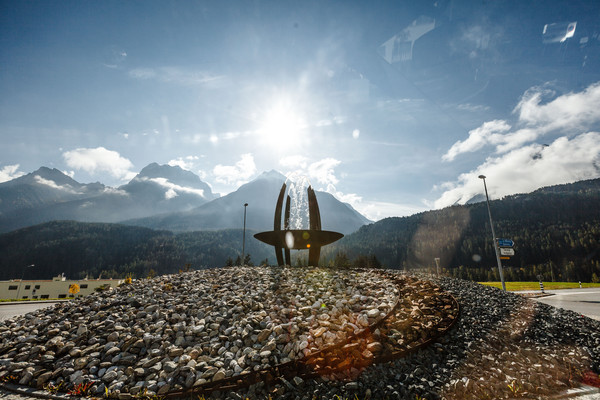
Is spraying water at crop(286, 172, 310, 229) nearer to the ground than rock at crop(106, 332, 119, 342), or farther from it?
farther from it

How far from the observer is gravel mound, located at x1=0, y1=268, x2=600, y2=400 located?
5.27 m

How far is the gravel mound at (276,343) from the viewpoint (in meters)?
5.27

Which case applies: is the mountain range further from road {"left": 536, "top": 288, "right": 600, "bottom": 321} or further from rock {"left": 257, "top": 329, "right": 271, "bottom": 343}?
rock {"left": 257, "top": 329, "right": 271, "bottom": 343}

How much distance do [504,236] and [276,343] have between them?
17630 centimetres

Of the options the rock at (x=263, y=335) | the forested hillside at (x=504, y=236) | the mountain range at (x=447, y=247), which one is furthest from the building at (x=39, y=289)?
the forested hillside at (x=504, y=236)

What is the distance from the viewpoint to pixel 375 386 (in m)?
5.07

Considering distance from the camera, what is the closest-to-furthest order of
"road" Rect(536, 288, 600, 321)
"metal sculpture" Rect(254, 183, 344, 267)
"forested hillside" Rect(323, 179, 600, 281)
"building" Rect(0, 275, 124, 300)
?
"road" Rect(536, 288, 600, 321) < "metal sculpture" Rect(254, 183, 344, 267) < "building" Rect(0, 275, 124, 300) < "forested hillside" Rect(323, 179, 600, 281)

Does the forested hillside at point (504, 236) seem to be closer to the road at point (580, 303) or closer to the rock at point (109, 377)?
the road at point (580, 303)

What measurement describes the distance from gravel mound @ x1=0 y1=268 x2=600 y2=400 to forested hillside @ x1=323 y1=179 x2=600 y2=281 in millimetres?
113084

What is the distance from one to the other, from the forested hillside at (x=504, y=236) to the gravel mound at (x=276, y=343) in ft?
371

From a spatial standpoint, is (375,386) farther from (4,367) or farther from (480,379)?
(4,367)

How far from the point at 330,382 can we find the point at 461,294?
294 inches

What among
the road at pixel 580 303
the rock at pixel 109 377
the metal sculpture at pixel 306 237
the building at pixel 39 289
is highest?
the metal sculpture at pixel 306 237

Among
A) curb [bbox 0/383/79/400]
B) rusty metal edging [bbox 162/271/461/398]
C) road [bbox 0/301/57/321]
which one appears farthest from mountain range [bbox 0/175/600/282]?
curb [bbox 0/383/79/400]
